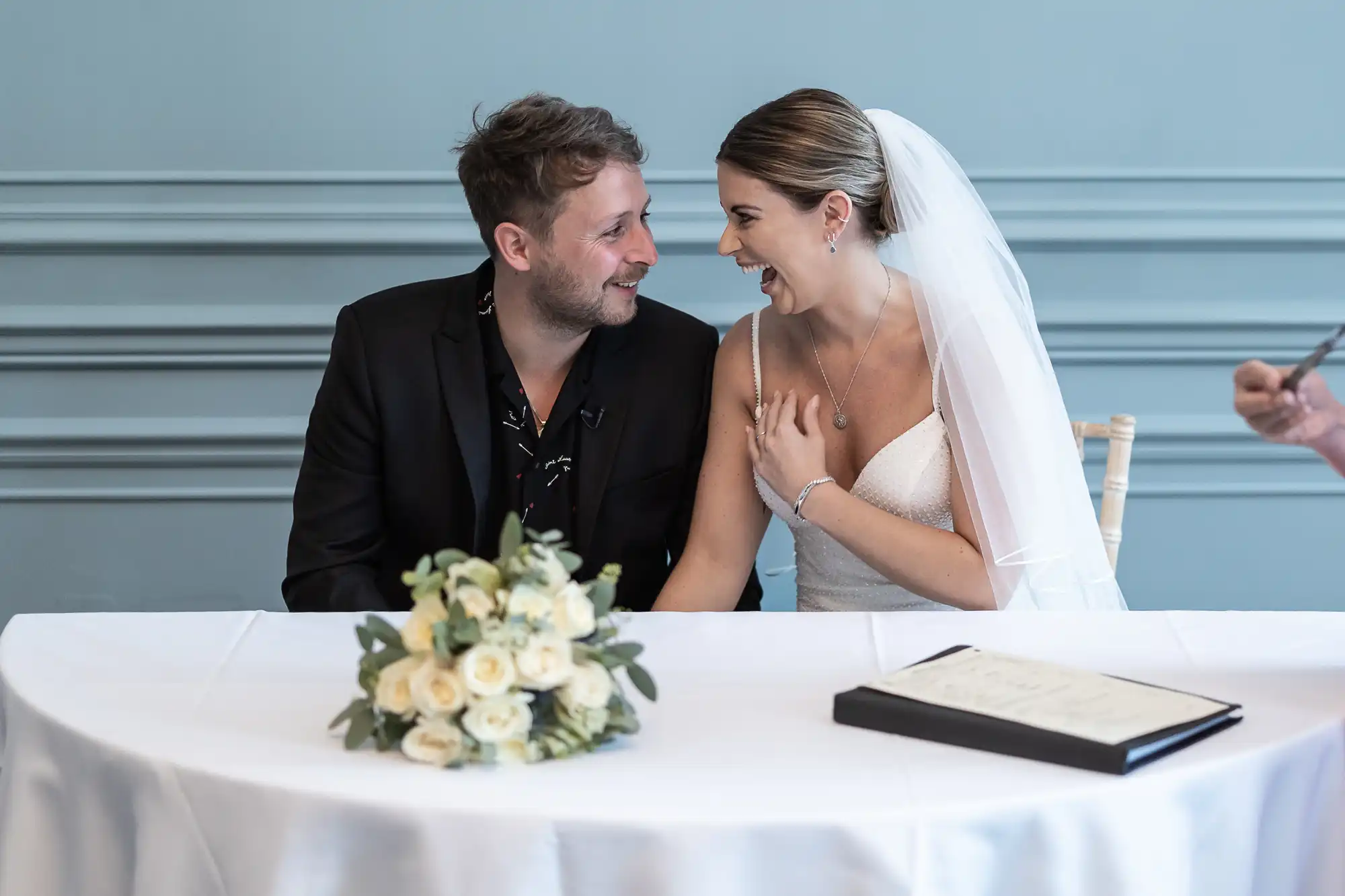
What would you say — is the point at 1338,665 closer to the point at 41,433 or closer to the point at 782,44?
the point at 782,44

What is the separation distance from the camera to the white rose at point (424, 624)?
1290 millimetres

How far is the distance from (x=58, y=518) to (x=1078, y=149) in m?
2.53

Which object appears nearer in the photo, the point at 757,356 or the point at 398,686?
the point at 398,686

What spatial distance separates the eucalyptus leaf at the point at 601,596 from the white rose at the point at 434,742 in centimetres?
17

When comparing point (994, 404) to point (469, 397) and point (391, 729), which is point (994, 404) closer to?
point (469, 397)

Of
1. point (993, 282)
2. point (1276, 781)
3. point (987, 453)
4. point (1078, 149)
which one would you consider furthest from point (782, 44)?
point (1276, 781)

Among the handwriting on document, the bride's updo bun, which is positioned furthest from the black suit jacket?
the handwriting on document

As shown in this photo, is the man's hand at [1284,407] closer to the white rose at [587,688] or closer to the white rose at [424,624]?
the white rose at [587,688]

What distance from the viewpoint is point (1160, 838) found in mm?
1342

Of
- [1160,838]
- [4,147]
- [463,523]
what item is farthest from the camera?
[4,147]

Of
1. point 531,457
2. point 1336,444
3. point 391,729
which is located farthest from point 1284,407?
point 531,457

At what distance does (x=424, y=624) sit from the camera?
51.0 inches

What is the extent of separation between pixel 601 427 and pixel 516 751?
51.7 inches

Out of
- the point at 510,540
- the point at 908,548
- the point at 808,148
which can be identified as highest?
the point at 808,148
